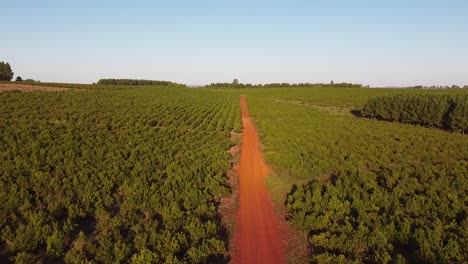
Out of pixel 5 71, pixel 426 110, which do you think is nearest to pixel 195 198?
pixel 426 110

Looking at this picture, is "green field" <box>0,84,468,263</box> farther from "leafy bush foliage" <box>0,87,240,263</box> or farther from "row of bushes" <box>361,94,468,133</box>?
"row of bushes" <box>361,94,468,133</box>

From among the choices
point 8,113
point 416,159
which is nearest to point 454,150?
point 416,159

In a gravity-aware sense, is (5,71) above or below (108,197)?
above

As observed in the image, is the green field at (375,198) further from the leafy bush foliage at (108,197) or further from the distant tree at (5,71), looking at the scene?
the distant tree at (5,71)

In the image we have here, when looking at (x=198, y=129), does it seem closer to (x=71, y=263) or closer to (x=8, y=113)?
(x=8, y=113)

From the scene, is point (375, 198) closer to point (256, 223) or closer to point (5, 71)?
point (256, 223)

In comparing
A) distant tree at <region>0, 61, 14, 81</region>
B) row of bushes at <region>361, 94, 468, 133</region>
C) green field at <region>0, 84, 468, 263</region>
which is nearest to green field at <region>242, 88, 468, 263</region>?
green field at <region>0, 84, 468, 263</region>
